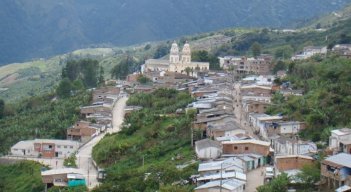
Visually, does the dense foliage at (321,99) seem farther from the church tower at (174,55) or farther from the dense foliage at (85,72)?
the dense foliage at (85,72)

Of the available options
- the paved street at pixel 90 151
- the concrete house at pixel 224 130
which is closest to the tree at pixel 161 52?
the paved street at pixel 90 151

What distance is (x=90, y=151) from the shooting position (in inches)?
1764

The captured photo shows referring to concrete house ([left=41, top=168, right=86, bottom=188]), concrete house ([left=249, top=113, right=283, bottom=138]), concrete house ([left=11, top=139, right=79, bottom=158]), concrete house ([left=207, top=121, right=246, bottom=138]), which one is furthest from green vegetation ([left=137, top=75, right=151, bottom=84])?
concrete house ([left=41, top=168, right=86, bottom=188])

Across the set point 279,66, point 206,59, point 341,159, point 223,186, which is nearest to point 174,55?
point 206,59

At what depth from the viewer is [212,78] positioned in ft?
202

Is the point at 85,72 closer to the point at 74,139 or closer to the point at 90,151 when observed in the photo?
the point at 74,139

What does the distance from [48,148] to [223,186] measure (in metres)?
21.0

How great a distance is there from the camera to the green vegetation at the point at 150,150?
3161cm

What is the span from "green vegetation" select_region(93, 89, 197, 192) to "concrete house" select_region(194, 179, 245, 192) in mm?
800

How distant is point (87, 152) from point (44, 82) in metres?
63.0

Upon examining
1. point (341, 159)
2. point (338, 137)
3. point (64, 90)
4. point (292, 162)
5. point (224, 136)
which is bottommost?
point (292, 162)

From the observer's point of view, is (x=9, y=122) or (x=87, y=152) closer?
(x=87, y=152)

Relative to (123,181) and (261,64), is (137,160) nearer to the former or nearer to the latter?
(123,181)

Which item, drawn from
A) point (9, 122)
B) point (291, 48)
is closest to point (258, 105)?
point (9, 122)
